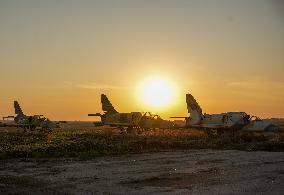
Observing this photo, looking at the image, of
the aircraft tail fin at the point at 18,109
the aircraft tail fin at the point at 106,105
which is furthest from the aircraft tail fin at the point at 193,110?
the aircraft tail fin at the point at 18,109

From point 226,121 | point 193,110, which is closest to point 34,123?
point 193,110

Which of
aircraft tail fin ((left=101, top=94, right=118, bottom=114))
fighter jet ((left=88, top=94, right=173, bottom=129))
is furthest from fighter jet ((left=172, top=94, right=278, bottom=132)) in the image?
aircraft tail fin ((left=101, top=94, right=118, bottom=114))

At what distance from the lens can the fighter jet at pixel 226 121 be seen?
37.6 m

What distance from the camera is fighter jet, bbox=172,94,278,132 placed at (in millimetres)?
37562

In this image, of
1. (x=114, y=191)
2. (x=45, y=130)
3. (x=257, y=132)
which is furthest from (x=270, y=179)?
(x=45, y=130)

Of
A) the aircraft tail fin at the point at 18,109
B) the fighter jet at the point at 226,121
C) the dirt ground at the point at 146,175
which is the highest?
the aircraft tail fin at the point at 18,109

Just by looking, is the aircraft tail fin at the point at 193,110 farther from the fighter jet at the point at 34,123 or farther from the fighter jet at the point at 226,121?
the fighter jet at the point at 34,123

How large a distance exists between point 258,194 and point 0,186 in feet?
23.5

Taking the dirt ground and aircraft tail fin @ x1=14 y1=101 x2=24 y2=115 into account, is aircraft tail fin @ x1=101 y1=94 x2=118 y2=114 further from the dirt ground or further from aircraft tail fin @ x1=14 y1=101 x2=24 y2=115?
the dirt ground

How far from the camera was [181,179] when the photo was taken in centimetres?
1316

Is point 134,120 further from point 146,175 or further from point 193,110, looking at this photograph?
point 146,175

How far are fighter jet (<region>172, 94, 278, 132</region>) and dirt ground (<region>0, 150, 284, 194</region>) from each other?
18.4 metres

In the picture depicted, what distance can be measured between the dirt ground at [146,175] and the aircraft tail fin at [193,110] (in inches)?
914

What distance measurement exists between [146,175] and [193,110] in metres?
30.3
